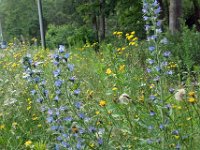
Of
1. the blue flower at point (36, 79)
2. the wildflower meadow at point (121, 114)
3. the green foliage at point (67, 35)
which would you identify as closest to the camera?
the wildflower meadow at point (121, 114)

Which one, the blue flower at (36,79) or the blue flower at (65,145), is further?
the blue flower at (36,79)

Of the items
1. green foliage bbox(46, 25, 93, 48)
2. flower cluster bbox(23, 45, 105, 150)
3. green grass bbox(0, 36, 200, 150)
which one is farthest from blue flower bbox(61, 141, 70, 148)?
green foliage bbox(46, 25, 93, 48)

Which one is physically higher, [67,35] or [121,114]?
[121,114]

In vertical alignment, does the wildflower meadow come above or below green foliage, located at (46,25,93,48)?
above

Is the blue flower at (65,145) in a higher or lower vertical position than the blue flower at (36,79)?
lower

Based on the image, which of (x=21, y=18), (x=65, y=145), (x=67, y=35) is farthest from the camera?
(x=21, y=18)

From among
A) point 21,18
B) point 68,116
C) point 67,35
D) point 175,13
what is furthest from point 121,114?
point 21,18

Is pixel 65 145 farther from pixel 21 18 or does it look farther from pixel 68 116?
pixel 21 18

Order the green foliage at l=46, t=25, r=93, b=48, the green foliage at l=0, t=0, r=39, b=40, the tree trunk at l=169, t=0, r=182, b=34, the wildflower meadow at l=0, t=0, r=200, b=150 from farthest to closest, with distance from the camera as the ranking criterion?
the green foliage at l=0, t=0, r=39, b=40 → the green foliage at l=46, t=25, r=93, b=48 → the tree trunk at l=169, t=0, r=182, b=34 → the wildflower meadow at l=0, t=0, r=200, b=150

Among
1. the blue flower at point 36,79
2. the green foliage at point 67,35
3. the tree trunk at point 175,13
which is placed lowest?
the green foliage at point 67,35

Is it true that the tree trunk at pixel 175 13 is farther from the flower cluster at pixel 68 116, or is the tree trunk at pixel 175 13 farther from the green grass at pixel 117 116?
the flower cluster at pixel 68 116

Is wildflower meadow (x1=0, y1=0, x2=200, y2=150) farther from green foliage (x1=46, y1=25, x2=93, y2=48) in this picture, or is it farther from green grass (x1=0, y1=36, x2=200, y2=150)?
green foliage (x1=46, y1=25, x2=93, y2=48)

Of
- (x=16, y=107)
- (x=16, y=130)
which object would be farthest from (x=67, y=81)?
(x=16, y=107)

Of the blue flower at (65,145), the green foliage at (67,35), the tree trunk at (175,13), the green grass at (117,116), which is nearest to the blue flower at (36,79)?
the green grass at (117,116)
